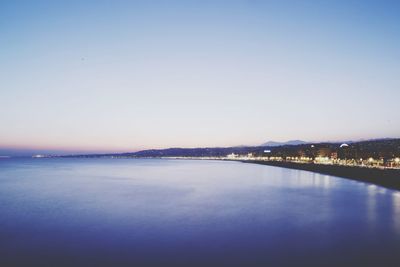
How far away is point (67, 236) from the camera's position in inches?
693

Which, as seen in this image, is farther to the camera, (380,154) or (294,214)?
(380,154)

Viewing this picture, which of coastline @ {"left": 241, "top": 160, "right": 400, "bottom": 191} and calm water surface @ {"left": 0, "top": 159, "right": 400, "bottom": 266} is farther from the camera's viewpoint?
coastline @ {"left": 241, "top": 160, "right": 400, "bottom": 191}

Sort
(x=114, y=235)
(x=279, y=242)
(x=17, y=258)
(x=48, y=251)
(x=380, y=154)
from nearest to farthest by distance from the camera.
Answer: (x=17, y=258)
(x=48, y=251)
(x=279, y=242)
(x=114, y=235)
(x=380, y=154)

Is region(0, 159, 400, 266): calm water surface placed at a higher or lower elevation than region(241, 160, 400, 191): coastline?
lower

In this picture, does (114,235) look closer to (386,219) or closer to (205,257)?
(205,257)

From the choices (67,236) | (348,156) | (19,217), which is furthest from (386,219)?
(348,156)

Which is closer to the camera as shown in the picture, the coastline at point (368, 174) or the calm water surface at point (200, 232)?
the calm water surface at point (200, 232)

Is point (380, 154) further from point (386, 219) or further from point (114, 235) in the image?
point (114, 235)

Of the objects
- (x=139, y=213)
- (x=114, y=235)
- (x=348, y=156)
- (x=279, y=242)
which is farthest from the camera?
(x=348, y=156)

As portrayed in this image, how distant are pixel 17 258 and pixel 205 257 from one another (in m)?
7.48

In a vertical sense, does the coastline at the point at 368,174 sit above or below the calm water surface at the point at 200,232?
above

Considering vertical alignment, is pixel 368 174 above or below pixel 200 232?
above

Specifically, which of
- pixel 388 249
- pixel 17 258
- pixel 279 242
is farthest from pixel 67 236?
pixel 388 249

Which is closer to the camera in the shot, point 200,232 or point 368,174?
point 200,232
